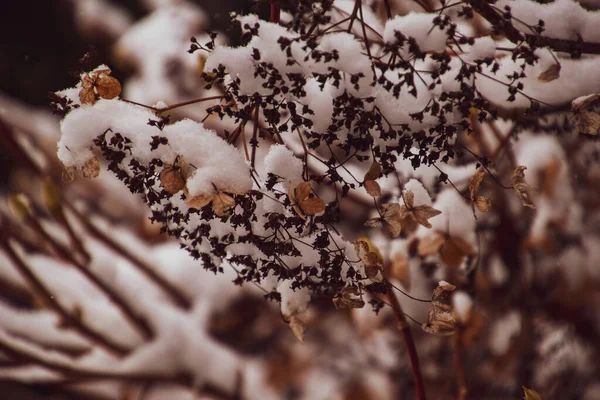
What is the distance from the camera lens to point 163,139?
2.30ft

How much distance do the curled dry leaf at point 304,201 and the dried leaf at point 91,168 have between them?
33 centimetres

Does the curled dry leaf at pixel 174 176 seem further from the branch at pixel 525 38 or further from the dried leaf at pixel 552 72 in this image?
the dried leaf at pixel 552 72

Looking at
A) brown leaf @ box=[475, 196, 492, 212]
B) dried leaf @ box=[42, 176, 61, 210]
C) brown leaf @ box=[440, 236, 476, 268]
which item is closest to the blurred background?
dried leaf @ box=[42, 176, 61, 210]

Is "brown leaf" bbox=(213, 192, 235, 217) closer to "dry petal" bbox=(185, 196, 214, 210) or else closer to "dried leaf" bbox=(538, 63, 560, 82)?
"dry petal" bbox=(185, 196, 214, 210)

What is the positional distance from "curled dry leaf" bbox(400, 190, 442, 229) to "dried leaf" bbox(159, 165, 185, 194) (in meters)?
0.41

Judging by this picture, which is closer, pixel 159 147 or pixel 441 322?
pixel 159 147

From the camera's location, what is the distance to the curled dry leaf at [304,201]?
0.71 m

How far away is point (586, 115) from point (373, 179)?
41 centimetres

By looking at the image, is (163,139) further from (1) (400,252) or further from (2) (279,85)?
(1) (400,252)

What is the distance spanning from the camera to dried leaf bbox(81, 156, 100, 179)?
29.4 inches

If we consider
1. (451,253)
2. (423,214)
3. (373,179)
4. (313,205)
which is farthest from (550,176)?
(313,205)

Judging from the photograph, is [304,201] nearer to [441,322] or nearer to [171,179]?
[171,179]

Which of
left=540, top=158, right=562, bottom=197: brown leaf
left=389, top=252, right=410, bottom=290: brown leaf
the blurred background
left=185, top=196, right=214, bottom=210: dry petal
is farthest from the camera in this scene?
left=540, top=158, right=562, bottom=197: brown leaf

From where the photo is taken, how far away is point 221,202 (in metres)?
0.68
